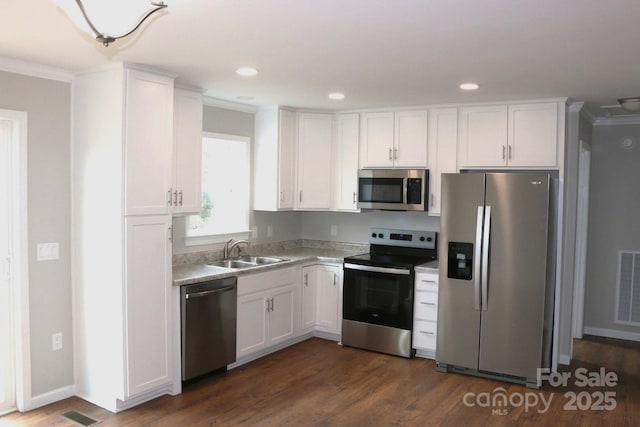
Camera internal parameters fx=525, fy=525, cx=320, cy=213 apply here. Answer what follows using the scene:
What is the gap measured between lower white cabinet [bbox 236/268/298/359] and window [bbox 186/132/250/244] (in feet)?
2.25

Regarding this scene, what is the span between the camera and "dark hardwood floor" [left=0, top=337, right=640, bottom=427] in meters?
3.56

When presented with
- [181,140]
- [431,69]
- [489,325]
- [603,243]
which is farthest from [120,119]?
[603,243]

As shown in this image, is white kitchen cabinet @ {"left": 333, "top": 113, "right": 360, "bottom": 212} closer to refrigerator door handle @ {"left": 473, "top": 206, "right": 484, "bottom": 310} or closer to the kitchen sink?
the kitchen sink

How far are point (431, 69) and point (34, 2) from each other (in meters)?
2.26

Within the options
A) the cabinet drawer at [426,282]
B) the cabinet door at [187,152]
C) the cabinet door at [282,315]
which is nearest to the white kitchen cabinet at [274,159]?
the cabinet door at [282,315]

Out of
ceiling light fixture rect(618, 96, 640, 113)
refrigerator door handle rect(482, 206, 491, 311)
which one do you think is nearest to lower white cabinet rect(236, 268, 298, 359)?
refrigerator door handle rect(482, 206, 491, 311)

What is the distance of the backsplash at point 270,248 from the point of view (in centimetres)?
468

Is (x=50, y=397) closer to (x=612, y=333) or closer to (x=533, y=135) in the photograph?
(x=533, y=135)

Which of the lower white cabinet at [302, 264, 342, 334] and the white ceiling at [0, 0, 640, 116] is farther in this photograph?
the lower white cabinet at [302, 264, 342, 334]

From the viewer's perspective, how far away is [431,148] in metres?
4.96


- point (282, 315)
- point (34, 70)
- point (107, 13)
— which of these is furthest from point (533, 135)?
point (34, 70)

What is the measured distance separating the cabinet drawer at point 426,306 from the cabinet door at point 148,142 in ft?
7.78

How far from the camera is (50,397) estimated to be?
3.74 meters

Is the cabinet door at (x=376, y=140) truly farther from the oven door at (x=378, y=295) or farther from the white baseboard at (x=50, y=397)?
the white baseboard at (x=50, y=397)
